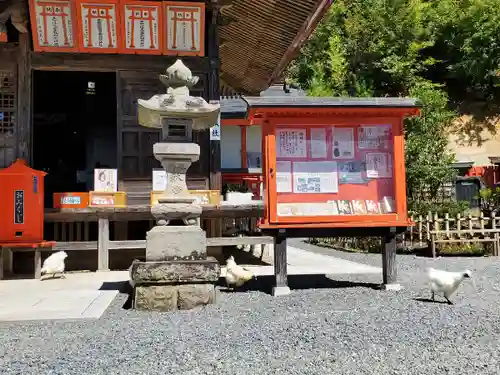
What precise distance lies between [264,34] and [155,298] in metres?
8.13

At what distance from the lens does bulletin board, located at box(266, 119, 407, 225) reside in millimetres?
6727

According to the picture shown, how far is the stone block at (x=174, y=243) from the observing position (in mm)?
5867

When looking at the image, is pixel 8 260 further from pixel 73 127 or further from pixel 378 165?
pixel 73 127

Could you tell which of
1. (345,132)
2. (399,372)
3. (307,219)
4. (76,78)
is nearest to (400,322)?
(399,372)

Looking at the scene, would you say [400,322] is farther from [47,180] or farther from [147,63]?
[47,180]

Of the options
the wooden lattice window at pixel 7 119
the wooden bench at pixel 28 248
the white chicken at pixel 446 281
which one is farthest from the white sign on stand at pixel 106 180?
the white chicken at pixel 446 281

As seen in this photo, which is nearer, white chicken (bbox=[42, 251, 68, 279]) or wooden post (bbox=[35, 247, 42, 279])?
white chicken (bbox=[42, 251, 68, 279])

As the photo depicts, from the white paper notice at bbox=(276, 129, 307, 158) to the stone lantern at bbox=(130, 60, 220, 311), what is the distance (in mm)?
1005

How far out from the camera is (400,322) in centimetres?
473

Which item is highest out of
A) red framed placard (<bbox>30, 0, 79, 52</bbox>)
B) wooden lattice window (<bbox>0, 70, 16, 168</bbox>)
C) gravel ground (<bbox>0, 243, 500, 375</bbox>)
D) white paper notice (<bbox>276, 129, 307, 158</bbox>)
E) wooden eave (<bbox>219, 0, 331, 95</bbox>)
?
Answer: wooden eave (<bbox>219, 0, 331, 95</bbox>)

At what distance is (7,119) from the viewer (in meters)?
9.48

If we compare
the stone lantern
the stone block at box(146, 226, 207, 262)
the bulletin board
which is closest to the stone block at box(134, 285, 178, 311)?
the stone lantern

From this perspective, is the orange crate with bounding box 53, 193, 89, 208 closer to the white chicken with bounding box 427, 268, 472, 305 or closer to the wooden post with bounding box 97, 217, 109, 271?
the wooden post with bounding box 97, 217, 109, 271

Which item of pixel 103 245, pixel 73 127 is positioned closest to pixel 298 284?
pixel 103 245
